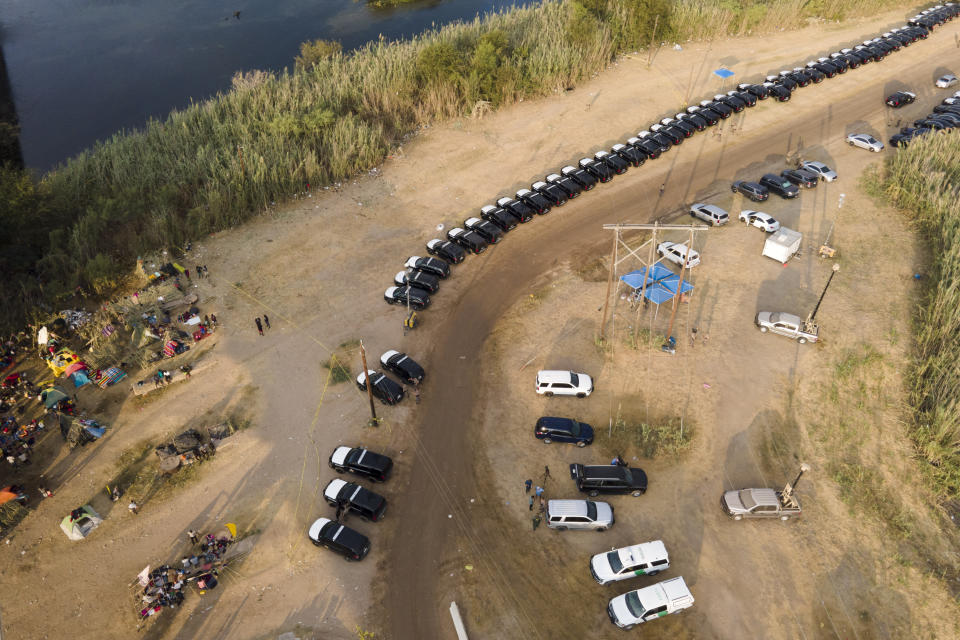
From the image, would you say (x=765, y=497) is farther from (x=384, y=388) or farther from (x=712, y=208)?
(x=712, y=208)

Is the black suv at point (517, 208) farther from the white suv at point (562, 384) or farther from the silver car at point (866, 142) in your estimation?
the silver car at point (866, 142)

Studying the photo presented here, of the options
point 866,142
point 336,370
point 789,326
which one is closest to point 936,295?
point 789,326

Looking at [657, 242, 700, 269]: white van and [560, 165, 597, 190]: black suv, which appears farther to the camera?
[560, 165, 597, 190]: black suv

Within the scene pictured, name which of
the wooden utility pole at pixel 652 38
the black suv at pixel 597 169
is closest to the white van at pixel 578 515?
the black suv at pixel 597 169

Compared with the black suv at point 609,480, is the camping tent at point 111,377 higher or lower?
higher

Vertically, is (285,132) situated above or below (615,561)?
above

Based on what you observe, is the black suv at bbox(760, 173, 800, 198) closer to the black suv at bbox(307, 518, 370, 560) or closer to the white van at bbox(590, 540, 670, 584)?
the white van at bbox(590, 540, 670, 584)

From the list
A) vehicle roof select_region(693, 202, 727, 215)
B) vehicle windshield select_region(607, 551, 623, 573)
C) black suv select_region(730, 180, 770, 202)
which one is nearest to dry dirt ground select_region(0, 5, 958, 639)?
vehicle windshield select_region(607, 551, 623, 573)
